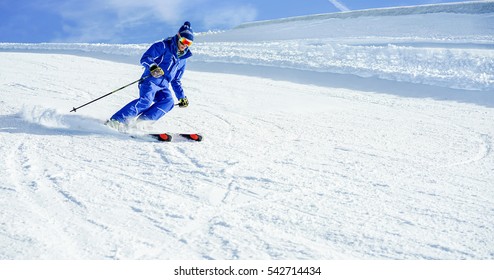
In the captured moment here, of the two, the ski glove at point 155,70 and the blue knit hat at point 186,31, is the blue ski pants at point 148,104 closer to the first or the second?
the ski glove at point 155,70

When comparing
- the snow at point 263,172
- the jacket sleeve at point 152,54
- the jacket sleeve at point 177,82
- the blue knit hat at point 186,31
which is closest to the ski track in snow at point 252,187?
the snow at point 263,172

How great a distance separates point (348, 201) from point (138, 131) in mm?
3196

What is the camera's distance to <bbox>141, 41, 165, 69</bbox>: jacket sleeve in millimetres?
5684

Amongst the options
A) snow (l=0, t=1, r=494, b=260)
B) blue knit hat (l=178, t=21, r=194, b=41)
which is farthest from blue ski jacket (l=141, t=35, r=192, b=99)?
snow (l=0, t=1, r=494, b=260)

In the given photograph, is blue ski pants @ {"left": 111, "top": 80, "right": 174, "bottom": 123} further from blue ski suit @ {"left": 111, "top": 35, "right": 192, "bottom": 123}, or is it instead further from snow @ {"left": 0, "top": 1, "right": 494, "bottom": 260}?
snow @ {"left": 0, "top": 1, "right": 494, "bottom": 260}

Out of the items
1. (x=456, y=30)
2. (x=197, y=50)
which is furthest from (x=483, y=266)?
(x=456, y=30)

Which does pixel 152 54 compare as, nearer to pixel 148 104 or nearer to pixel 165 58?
pixel 165 58

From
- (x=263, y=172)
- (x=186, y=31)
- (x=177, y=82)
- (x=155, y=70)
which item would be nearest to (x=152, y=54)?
(x=155, y=70)

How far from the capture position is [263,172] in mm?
4332

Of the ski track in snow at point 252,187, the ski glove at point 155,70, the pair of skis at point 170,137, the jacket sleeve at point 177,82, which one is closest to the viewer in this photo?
the ski track in snow at point 252,187

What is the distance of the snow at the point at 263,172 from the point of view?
293 centimetres

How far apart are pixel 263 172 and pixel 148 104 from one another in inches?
90.5

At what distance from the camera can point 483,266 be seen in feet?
8.98

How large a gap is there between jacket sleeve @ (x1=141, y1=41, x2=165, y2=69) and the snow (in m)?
0.97
